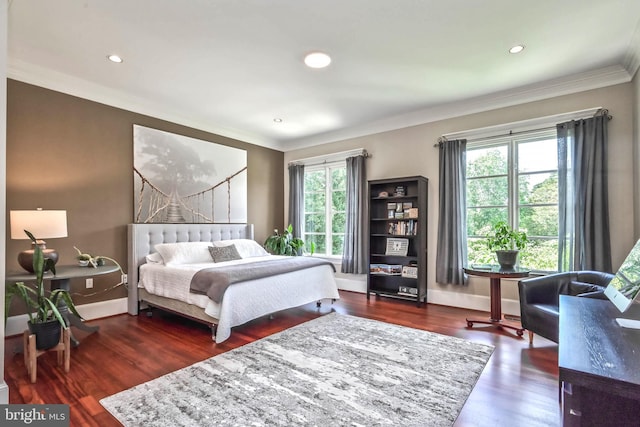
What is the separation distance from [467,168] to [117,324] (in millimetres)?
4677

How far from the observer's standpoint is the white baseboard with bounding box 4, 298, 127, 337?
3.09 metres

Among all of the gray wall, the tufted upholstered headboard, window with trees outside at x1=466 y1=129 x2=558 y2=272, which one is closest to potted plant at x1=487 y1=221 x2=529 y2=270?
window with trees outside at x1=466 y1=129 x2=558 y2=272

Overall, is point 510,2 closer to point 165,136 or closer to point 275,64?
point 275,64

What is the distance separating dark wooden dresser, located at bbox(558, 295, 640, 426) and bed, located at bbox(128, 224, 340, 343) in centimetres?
260

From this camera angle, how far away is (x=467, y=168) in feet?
14.0

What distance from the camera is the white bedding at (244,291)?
2977 mm

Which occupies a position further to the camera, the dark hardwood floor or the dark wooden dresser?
the dark hardwood floor

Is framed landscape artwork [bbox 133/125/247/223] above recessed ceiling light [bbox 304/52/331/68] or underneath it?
underneath

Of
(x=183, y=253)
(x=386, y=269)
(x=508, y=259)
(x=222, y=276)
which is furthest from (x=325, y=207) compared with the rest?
(x=508, y=259)

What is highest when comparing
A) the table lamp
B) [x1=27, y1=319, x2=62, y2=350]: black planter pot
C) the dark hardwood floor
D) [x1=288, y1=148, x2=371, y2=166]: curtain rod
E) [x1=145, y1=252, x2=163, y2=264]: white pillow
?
[x1=288, y1=148, x2=371, y2=166]: curtain rod

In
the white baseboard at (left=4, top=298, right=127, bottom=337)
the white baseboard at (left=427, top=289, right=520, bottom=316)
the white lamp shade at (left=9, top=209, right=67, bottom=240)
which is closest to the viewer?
the white lamp shade at (left=9, top=209, right=67, bottom=240)

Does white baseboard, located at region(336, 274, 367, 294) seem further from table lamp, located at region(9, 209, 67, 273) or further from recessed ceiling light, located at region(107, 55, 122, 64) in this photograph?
recessed ceiling light, located at region(107, 55, 122, 64)

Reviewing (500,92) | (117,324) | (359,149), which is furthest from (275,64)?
(117,324)

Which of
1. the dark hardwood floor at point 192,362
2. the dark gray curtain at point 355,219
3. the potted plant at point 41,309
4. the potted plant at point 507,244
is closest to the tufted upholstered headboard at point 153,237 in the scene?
the dark hardwood floor at point 192,362
